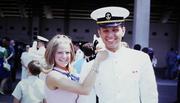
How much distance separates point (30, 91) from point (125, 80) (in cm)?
250

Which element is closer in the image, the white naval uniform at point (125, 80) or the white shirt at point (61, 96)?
the white naval uniform at point (125, 80)

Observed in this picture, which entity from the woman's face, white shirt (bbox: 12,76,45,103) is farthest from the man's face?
white shirt (bbox: 12,76,45,103)

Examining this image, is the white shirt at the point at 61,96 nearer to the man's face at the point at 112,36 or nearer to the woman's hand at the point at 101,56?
the woman's hand at the point at 101,56

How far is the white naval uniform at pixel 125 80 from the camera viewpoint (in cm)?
309

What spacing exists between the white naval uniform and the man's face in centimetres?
8

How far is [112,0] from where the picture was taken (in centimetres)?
2814

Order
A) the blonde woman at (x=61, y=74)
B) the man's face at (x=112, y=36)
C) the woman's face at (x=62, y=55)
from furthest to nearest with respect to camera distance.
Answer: the woman's face at (x=62, y=55) < the blonde woman at (x=61, y=74) < the man's face at (x=112, y=36)

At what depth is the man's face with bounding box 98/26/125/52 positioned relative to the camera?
3.05 metres

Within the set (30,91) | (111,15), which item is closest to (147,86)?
(111,15)

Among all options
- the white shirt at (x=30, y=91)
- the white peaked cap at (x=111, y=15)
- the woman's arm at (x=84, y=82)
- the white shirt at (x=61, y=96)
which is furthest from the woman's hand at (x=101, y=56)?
the white shirt at (x=30, y=91)

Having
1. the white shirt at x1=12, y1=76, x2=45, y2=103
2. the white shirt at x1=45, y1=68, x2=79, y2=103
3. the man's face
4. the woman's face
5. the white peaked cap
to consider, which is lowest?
the white shirt at x1=12, y1=76, x2=45, y2=103

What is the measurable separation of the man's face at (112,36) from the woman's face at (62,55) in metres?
0.38

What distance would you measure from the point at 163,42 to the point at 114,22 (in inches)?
1098

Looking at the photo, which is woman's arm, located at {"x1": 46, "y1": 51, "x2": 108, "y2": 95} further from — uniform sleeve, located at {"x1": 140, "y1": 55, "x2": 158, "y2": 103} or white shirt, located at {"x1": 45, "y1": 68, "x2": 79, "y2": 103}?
uniform sleeve, located at {"x1": 140, "y1": 55, "x2": 158, "y2": 103}
